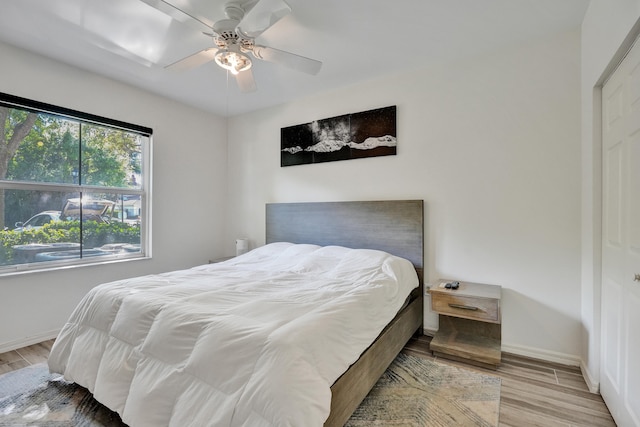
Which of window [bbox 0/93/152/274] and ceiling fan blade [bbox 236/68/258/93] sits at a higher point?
ceiling fan blade [bbox 236/68/258/93]

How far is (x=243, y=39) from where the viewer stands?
6.73 feet

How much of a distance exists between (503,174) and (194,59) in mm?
2652

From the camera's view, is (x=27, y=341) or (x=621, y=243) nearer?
(x=621, y=243)

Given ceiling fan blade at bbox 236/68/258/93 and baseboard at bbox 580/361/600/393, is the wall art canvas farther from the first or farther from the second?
baseboard at bbox 580/361/600/393

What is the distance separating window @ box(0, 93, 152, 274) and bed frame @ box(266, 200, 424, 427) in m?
1.64

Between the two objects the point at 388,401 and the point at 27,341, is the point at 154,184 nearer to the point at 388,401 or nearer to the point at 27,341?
the point at 27,341

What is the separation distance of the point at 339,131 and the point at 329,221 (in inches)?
40.8

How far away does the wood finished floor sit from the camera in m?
1.72

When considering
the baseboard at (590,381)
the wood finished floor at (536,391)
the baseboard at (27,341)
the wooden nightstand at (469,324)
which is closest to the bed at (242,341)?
→ the wooden nightstand at (469,324)

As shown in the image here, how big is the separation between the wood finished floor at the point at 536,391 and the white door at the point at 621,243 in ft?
0.41

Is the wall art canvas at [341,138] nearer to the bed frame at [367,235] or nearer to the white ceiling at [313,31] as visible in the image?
the white ceiling at [313,31]

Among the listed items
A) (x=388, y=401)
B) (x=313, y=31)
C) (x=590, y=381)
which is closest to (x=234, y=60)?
(x=313, y=31)

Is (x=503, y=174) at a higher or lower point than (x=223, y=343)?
higher

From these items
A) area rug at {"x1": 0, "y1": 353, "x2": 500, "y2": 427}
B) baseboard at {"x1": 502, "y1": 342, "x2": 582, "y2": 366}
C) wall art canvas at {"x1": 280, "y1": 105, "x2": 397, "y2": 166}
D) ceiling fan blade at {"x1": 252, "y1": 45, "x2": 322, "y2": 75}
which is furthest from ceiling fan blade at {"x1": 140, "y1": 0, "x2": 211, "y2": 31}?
baseboard at {"x1": 502, "y1": 342, "x2": 582, "y2": 366}
